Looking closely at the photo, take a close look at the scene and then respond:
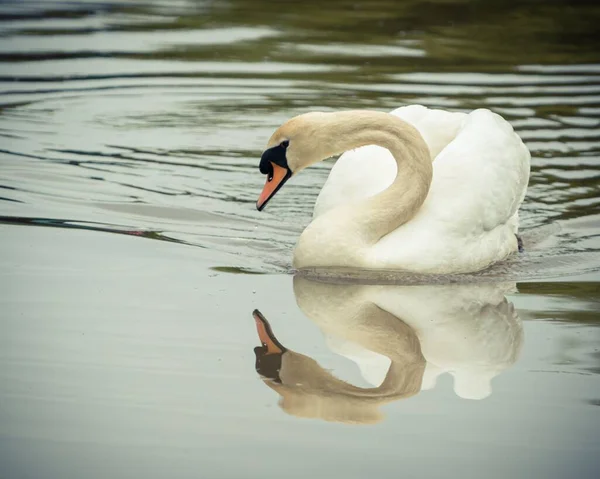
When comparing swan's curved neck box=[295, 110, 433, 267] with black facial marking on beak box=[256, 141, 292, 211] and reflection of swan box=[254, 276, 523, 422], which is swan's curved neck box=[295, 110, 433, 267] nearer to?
black facial marking on beak box=[256, 141, 292, 211]

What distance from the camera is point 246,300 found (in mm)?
7840

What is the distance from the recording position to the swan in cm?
832

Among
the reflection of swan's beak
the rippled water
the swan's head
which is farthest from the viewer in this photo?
the rippled water

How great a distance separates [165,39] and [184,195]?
23.1ft

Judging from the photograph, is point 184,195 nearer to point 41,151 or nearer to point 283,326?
point 41,151

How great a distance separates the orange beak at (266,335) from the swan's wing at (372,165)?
1.59 metres

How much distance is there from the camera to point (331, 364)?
673 cm

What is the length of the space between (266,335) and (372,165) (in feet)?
7.58

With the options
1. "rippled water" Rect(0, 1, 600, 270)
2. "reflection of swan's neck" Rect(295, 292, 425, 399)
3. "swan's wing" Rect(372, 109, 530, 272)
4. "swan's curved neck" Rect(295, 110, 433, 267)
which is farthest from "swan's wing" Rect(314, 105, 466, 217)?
"reflection of swan's neck" Rect(295, 292, 425, 399)

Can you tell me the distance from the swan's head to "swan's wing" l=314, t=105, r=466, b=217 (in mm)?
589

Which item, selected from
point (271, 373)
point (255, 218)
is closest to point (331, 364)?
point (271, 373)

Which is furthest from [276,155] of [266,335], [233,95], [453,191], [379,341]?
[233,95]

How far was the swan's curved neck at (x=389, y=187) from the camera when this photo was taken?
839 centimetres

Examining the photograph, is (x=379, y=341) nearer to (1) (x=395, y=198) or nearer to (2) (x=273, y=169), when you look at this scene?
(1) (x=395, y=198)
